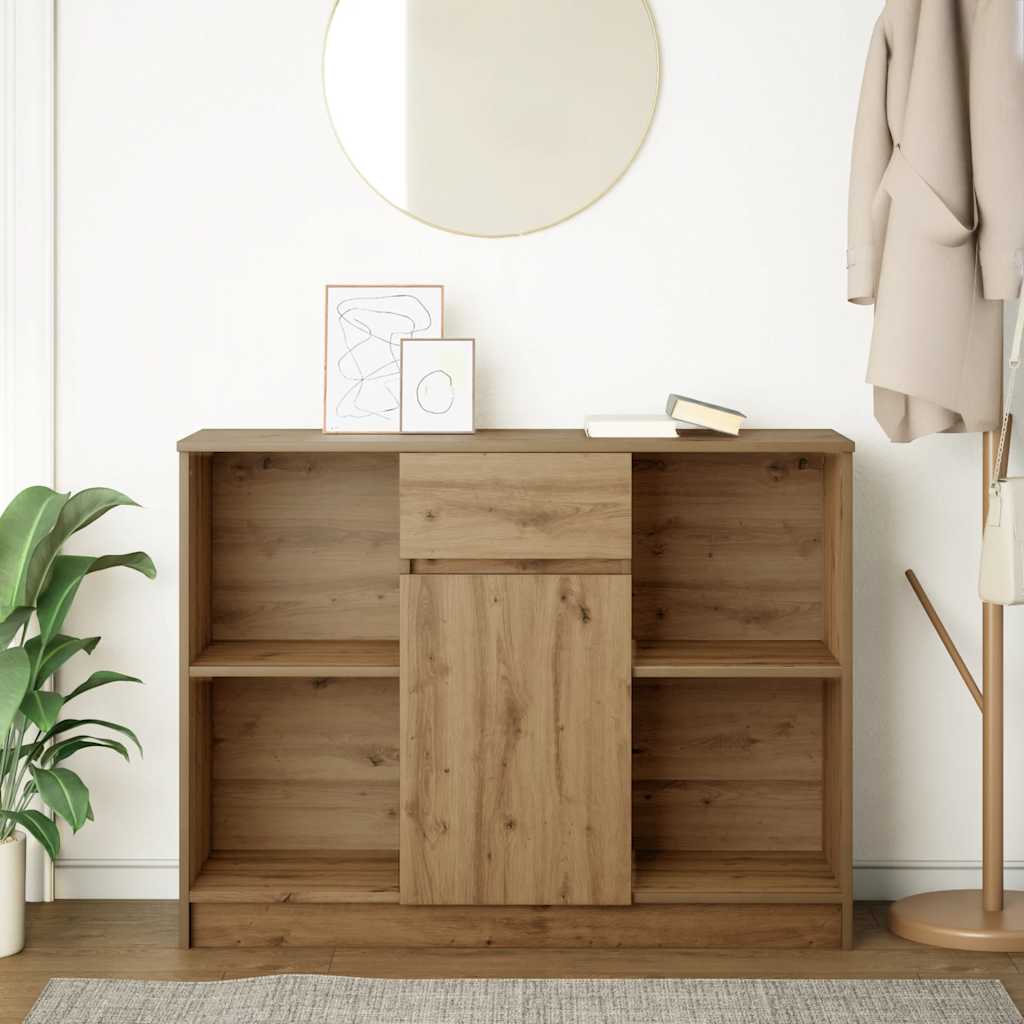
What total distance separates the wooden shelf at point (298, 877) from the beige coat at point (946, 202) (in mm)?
1416

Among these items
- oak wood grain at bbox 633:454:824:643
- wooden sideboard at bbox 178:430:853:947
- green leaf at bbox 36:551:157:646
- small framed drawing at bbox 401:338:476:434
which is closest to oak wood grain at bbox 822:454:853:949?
wooden sideboard at bbox 178:430:853:947

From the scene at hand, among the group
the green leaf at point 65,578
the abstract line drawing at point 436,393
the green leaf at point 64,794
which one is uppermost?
the abstract line drawing at point 436,393

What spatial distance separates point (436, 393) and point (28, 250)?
95 centimetres

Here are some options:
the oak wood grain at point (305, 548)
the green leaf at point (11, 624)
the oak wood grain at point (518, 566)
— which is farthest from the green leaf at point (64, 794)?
the oak wood grain at point (518, 566)

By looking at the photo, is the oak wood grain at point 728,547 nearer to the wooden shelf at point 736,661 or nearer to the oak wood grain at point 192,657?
the wooden shelf at point 736,661

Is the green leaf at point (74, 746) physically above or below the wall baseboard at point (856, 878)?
above

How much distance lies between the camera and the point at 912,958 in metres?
2.38

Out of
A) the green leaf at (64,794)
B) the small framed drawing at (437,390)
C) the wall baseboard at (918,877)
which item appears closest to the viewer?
the green leaf at (64,794)

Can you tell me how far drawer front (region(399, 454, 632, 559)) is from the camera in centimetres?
234

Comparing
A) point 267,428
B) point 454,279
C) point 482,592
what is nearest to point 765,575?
point 482,592

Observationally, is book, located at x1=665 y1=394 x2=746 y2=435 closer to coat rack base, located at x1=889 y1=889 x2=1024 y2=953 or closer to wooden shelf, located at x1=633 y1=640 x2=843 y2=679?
wooden shelf, located at x1=633 y1=640 x2=843 y2=679

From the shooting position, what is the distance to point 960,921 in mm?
2447

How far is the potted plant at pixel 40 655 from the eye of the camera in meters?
2.28

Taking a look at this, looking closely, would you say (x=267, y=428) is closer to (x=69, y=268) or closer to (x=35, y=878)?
(x=69, y=268)
